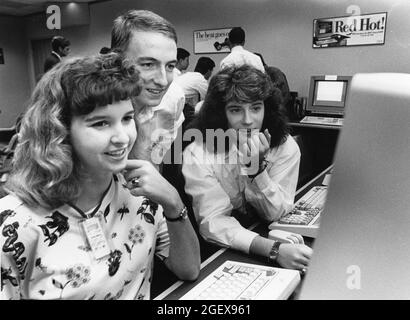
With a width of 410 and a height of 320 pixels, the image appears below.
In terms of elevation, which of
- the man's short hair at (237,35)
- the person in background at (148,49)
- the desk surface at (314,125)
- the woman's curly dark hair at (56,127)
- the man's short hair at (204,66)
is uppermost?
the man's short hair at (237,35)

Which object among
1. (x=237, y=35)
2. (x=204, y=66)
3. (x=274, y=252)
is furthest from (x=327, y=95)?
(x=274, y=252)

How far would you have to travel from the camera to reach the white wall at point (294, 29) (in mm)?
4227

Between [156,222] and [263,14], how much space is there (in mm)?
4715

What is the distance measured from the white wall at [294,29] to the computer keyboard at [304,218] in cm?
314

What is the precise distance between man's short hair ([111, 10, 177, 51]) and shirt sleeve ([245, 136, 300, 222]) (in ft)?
2.19

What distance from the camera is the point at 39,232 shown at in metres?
0.86

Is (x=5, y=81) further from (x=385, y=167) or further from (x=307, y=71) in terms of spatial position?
(x=385, y=167)

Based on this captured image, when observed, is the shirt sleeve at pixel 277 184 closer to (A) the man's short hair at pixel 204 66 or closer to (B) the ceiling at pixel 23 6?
(A) the man's short hair at pixel 204 66

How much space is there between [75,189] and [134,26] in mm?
686

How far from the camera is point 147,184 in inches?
38.8

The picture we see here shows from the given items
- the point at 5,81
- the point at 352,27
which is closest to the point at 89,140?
the point at 352,27

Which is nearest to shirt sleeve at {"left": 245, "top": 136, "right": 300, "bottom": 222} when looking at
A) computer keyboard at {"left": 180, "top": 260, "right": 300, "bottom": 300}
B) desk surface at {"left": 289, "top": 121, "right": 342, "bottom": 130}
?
computer keyboard at {"left": 180, "top": 260, "right": 300, "bottom": 300}

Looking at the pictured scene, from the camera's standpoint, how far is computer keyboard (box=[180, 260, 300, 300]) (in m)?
0.94

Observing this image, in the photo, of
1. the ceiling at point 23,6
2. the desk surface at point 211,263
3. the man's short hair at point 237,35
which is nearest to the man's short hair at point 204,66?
the man's short hair at point 237,35
